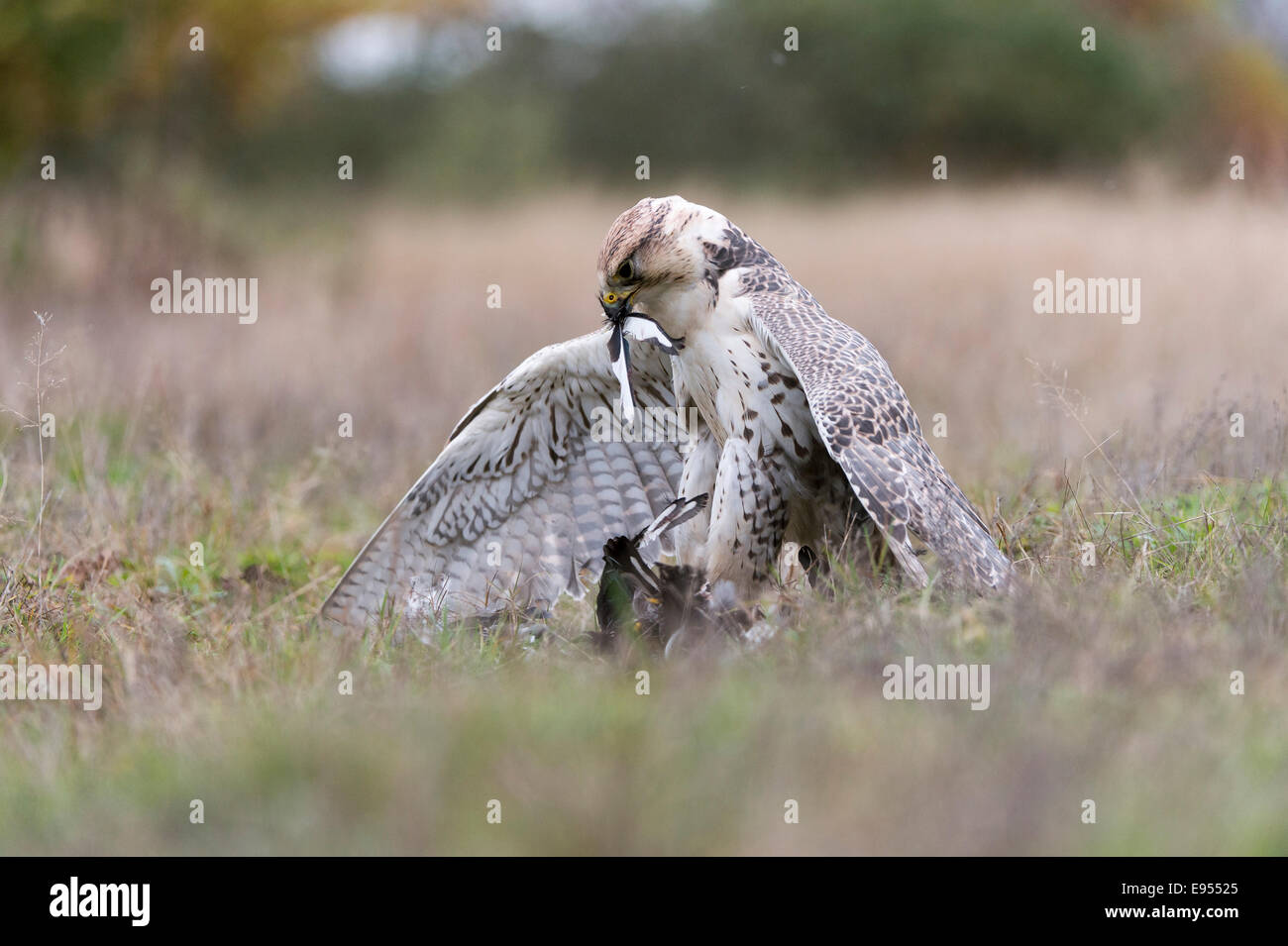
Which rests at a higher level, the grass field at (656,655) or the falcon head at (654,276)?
the falcon head at (654,276)

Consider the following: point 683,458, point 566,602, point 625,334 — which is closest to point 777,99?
point 683,458

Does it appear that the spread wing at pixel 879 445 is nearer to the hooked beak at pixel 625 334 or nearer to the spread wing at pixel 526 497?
the hooked beak at pixel 625 334

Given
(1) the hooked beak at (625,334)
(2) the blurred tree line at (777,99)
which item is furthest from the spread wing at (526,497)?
(2) the blurred tree line at (777,99)

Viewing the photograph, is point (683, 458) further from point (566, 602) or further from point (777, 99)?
point (777, 99)

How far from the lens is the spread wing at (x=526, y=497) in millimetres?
5641

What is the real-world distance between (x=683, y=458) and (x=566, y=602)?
81cm

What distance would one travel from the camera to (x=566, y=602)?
238 inches

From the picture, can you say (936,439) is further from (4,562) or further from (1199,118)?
(1199,118)

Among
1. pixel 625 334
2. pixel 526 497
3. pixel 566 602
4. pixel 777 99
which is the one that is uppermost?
pixel 777 99

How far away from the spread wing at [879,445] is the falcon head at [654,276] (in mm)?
241

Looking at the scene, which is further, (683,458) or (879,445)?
(683,458)

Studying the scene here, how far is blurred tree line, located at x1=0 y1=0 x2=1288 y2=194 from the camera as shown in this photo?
91.6 ft

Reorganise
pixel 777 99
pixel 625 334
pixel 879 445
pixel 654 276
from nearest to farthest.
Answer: pixel 879 445 < pixel 654 276 < pixel 625 334 < pixel 777 99
